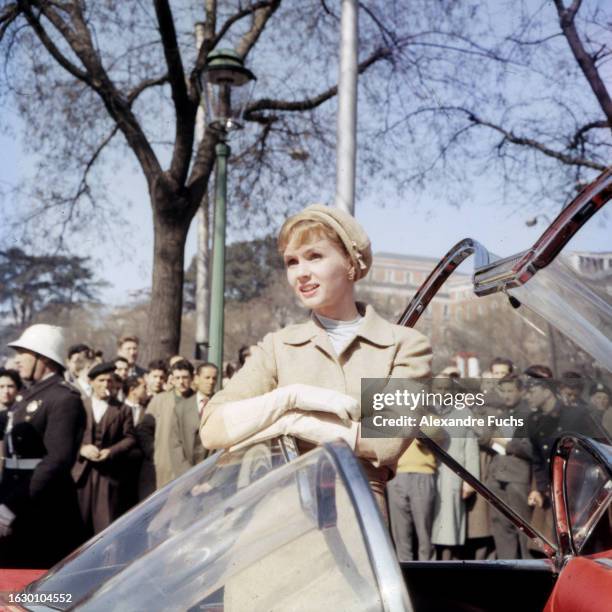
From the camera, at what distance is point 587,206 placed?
1635 mm

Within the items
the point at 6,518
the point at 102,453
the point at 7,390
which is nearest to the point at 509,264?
the point at 6,518

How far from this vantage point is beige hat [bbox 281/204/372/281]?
85.7 inches

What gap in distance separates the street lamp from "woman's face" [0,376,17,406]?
232 centimetres

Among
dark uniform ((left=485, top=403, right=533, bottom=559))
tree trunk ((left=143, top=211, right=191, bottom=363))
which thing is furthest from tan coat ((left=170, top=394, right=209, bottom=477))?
dark uniform ((left=485, top=403, right=533, bottom=559))

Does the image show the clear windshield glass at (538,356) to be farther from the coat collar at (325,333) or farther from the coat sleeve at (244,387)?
the coat sleeve at (244,387)

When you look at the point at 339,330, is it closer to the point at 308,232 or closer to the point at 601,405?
the point at 308,232

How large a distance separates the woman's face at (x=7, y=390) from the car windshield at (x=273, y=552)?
510cm

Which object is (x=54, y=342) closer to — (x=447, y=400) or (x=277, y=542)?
(x=447, y=400)

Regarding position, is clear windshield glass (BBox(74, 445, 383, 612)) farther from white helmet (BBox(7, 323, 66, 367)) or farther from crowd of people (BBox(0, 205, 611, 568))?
white helmet (BBox(7, 323, 66, 367))

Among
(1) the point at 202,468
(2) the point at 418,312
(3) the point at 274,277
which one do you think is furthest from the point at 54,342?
(3) the point at 274,277

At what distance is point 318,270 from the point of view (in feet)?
7.18

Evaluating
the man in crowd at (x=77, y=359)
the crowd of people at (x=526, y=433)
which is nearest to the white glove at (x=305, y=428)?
the crowd of people at (x=526, y=433)

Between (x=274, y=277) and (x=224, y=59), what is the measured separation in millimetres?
40916

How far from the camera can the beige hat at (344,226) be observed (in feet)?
7.14
